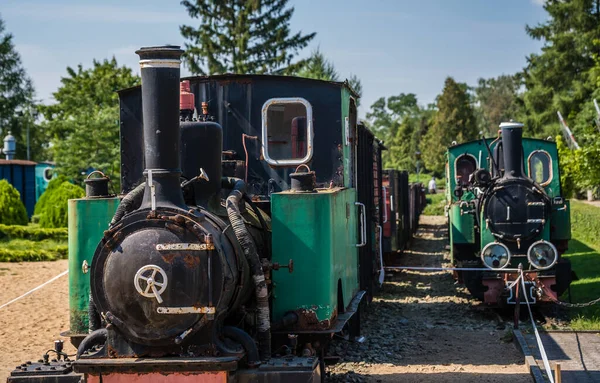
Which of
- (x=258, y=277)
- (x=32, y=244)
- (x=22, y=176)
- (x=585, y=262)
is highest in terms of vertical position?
(x=22, y=176)

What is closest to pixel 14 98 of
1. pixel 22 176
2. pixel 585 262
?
pixel 22 176

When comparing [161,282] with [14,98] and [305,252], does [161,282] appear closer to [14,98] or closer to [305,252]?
[305,252]

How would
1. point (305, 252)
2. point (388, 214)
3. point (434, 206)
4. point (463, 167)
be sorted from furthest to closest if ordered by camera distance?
point (434, 206)
point (388, 214)
point (463, 167)
point (305, 252)

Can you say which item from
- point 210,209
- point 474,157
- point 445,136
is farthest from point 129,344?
point 445,136

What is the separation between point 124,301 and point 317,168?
2.78m

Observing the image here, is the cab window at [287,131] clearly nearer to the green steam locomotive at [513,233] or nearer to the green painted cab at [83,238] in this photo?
the green painted cab at [83,238]

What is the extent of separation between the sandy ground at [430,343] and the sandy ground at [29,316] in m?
3.82

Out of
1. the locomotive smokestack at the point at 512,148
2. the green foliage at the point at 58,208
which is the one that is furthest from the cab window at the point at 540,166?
the green foliage at the point at 58,208

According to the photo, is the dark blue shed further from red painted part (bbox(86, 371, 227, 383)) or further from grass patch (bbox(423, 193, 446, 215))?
red painted part (bbox(86, 371, 227, 383))

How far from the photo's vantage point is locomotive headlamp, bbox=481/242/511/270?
1220 centimetres

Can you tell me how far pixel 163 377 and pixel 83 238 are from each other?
2402mm

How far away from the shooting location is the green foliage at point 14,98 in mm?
56094

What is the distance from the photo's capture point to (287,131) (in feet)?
28.4

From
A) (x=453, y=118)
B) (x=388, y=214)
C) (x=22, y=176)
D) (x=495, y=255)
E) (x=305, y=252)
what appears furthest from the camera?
(x=453, y=118)
